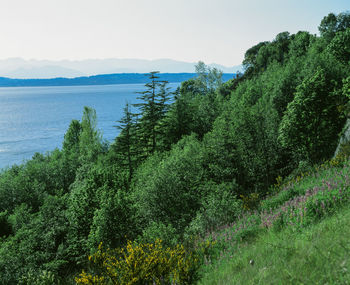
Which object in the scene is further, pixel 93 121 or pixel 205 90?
pixel 205 90

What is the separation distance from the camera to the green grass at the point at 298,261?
12.3 ft

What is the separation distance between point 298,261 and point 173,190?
1417cm

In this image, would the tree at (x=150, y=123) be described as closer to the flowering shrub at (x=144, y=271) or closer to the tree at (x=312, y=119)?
the tree at (x=312, y=119)

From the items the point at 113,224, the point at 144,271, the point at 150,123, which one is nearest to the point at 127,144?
the point at 150,123

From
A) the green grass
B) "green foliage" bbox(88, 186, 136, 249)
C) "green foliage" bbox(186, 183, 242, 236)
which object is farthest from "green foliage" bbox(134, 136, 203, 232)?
the green grass

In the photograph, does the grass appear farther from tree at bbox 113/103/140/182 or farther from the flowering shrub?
tree at bbox 113/103/140/182

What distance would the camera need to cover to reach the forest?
308 inches

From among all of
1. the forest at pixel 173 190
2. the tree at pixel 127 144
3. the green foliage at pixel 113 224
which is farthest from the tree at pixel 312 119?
the tree at pixel 127 144

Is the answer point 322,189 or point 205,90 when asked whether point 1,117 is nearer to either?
point 205,90

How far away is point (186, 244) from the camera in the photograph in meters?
8.98

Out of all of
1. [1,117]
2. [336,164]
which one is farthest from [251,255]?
[1,117]

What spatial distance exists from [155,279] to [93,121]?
6986 centimetres

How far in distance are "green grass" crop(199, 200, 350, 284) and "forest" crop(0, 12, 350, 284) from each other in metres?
1.16

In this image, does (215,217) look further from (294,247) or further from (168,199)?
(294,247)
